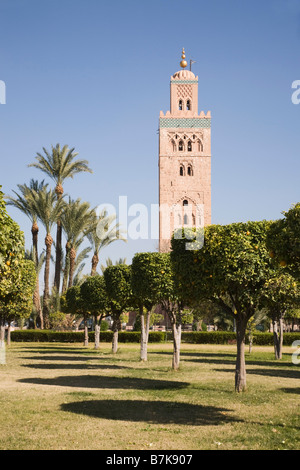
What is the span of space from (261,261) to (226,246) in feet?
3.39

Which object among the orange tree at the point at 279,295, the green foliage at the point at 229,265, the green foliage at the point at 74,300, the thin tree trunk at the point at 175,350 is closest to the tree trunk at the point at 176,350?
the thin tree trunk at the point at 175,350

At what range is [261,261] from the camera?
1345cm

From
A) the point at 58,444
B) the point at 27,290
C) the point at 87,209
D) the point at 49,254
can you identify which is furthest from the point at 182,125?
the point at 58,444

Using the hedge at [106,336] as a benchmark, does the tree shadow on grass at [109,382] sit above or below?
above

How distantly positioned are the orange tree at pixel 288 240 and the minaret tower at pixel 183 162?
56.1m

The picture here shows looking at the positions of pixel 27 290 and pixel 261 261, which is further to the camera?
pixel 27 290

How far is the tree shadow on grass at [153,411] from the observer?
33.6ft

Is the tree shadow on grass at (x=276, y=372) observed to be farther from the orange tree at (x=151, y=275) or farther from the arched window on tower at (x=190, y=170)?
the arched window on tower at (x=190, y=170)

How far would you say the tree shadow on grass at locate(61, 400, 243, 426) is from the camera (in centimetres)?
1023

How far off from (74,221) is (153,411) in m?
37.0

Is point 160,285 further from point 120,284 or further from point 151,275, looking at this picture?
point 120,284

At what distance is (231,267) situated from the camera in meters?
13.4

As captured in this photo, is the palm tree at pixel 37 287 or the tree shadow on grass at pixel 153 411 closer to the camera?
the tree shadow on grass at pixel 153 411
